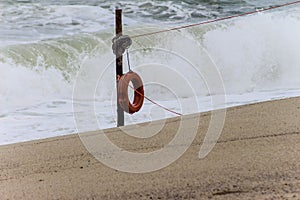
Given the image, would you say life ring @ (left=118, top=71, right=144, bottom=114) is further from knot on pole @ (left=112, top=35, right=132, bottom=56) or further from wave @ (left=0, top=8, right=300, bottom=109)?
wave @ (left=0, top=8, right=300, bottom=109)

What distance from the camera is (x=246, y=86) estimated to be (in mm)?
10945

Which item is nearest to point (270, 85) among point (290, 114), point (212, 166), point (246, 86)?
point (246, 86)

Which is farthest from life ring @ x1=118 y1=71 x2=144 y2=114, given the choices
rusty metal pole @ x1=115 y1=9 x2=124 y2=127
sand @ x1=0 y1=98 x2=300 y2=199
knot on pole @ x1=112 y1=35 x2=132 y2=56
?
sand @ x1=0 y1=98 x2=300 y2=199

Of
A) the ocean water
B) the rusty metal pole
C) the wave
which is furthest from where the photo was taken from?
the wave

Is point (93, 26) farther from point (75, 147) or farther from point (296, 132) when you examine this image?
point (296, 132)

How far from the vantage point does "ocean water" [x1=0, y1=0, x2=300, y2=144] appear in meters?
8.70

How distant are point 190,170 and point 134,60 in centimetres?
814

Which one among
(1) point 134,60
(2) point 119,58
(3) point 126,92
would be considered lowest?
(1) point 134,60

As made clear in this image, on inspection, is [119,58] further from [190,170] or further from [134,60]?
[134,60]

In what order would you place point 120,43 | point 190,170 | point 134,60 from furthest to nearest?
point 134,60 < point 120,43 < point 190,170

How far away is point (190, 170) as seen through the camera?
3.93 meters

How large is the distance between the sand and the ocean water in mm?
2214

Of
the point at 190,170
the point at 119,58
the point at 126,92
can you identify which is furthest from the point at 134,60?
the point at 190,170

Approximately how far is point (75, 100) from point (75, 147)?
4.14 metres
